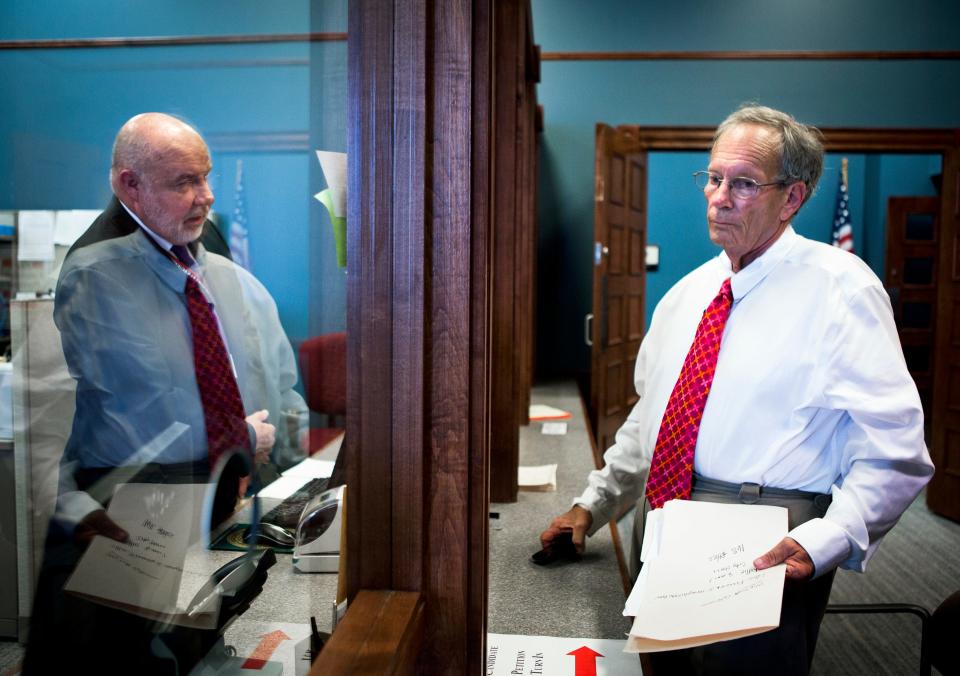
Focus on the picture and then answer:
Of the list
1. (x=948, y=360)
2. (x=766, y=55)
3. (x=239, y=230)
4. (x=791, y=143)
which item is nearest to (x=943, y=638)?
(x=791, y=143)

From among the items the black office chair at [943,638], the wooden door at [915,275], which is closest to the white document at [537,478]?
the black office chair at [943,638]

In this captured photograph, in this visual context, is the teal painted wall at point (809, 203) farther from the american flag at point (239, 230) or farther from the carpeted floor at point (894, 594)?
the american flag at point (239, 230)

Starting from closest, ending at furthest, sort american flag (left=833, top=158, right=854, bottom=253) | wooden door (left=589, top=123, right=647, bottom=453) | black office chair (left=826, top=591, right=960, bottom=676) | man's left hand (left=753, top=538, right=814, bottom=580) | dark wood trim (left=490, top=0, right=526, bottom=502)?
1. man's left hand (left=753, top=538, right=814, bottom=580)
2. black office chair (left=826, top=591, right=960, bottom=676)
3. dark wood trim (left=490, top=0, right=526, bottom=502)
4. wooden door (left=589, top=123, right=647, bottom=453)
5. american flag (left=833, top=158, right=854, bottom=253)

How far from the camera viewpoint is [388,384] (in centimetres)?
95

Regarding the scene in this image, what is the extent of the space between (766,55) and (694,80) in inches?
20.8

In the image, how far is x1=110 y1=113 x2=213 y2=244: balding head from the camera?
1.55 feet

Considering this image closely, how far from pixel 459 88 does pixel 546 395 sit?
438 cm

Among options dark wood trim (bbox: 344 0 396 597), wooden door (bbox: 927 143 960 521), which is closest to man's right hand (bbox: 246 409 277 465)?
dark wood trim (bbox: 344 0 396 597)

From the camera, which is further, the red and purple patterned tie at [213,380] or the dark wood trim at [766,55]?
the dark wood trim at [766,55]

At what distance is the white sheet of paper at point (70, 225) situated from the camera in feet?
1.36

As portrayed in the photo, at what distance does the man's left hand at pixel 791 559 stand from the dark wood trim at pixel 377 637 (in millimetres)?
655

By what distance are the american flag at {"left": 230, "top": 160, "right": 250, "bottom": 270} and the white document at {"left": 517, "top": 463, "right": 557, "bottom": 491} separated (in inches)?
89.2

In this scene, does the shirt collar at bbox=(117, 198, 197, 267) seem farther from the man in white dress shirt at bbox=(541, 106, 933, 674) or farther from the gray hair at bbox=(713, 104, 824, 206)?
the gray hair at bbox=(713, 104, 824, 206)

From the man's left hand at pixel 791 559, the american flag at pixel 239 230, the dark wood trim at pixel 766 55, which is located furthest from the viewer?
the dark wood trim at pixel 766 55
